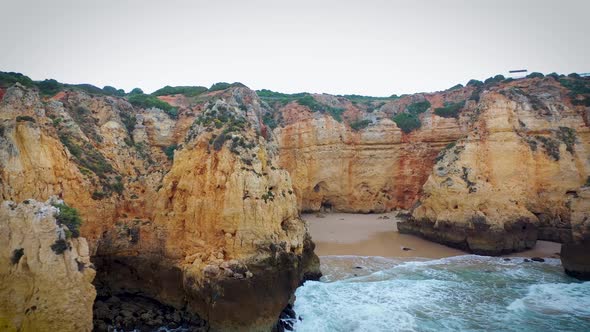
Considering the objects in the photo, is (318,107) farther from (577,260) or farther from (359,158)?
(577,260)

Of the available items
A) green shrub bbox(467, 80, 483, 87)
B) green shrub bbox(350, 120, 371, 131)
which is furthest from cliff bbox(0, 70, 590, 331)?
green shrub bbox(467, 80, 483, 87)

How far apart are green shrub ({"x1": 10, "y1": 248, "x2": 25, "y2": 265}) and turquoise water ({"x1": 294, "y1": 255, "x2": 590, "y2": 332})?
8.34 metres

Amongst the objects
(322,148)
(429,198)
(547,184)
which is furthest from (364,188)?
(547,184)

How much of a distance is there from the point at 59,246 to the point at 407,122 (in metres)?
29.3

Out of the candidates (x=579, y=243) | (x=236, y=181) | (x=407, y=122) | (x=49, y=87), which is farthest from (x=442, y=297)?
(x=407, y=122)

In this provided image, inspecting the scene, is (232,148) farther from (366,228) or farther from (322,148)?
(322,148)

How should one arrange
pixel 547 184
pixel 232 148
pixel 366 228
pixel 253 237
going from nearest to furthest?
pixel 253 237, pixel 232 148, pixel 547 184, pixel 366 228

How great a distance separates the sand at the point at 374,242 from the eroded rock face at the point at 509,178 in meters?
0.72

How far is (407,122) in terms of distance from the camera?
33.8m

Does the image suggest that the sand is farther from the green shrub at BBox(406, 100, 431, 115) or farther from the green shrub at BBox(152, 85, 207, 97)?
the green shrub at BBox(152, 85, 207, 97)

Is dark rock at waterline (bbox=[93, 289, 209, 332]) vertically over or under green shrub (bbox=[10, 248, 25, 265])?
under

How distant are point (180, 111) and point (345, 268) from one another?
1178 cm

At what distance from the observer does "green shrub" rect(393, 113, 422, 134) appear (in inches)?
1314

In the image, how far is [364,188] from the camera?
1314 inches
